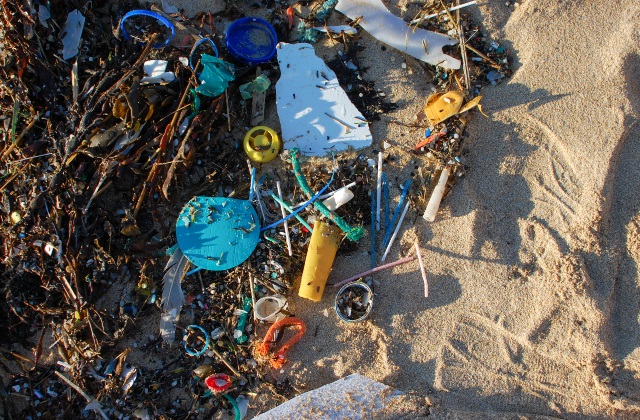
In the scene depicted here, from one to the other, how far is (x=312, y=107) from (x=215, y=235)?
0.97 meters

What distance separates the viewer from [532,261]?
3.07 metres

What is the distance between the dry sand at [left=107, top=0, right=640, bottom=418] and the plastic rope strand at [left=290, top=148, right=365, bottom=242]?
0.15 m

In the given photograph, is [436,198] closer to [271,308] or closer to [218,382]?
[271,308]

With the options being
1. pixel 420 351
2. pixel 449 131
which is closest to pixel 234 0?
pixel 449 131

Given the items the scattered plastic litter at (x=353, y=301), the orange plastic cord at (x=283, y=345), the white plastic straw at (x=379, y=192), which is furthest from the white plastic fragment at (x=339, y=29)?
the orange plastic cord at (x=283, y=345)

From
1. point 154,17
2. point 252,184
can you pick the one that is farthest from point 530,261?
point 154,17

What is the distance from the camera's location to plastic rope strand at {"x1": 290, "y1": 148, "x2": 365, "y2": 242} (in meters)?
3.08

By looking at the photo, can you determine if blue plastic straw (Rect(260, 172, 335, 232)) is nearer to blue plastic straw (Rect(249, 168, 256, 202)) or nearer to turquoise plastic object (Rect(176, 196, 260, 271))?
turquoise plastic object (Rect(176, 196, 260, 271))

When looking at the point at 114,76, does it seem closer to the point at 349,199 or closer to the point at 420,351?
the point at 349,199

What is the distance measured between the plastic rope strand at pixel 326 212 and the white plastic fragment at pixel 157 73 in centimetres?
84

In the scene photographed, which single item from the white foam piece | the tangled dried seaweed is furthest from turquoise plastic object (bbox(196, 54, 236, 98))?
the white foam piece

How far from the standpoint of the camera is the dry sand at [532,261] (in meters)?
2.97

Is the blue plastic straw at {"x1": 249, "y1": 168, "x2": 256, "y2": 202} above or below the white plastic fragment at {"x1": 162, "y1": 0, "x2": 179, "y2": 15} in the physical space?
below

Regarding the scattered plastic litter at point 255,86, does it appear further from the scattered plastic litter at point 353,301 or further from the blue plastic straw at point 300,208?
the scattered plastic litter at point 353,301
